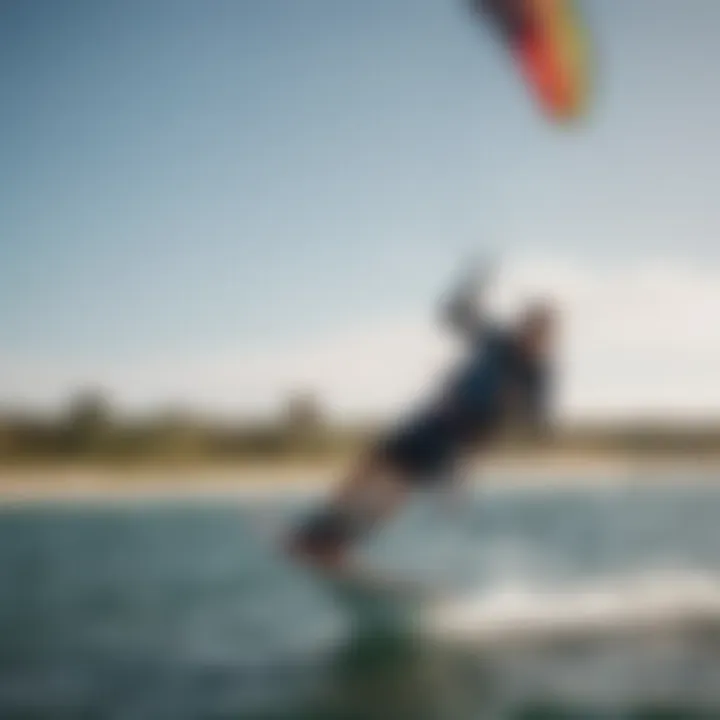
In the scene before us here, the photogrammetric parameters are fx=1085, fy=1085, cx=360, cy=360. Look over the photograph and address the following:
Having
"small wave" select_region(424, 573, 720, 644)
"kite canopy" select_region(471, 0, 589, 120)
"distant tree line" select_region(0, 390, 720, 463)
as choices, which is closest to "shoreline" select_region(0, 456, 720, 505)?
"distant tree line" select_region(0, 390, 720, 463)

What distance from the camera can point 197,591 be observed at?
134cm

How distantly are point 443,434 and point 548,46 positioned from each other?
51cm

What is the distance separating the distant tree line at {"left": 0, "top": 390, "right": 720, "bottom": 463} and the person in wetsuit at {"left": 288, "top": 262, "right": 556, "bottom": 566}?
5 centimetres

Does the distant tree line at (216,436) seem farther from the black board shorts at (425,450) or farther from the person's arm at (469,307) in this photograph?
the person's arm at (469,307)

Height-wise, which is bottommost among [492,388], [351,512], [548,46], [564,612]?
[564,612]

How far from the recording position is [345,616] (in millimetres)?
1342

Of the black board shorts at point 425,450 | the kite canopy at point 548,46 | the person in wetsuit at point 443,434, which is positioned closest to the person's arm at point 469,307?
the person in wetsuit at point 443,434

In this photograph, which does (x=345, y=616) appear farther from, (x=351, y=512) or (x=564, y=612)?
(x=564, y=612)

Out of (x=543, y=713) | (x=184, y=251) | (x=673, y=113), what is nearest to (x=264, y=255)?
(x=184, y=251)

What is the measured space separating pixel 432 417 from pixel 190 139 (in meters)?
0.49

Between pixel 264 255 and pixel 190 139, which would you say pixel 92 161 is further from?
pixel 264 255

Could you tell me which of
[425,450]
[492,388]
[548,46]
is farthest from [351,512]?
[548,46]

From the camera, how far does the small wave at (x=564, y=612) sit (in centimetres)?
134

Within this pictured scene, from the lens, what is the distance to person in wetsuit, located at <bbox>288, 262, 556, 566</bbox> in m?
1.35
